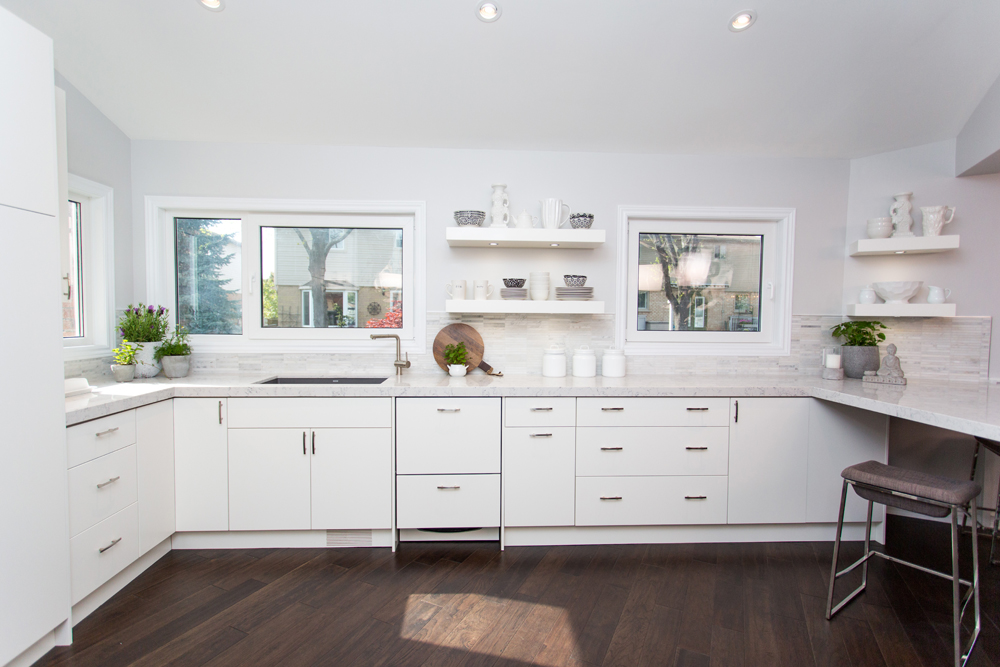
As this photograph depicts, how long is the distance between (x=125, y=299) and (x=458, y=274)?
2.01m

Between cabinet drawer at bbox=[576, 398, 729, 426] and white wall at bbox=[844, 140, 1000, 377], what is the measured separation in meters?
1.59

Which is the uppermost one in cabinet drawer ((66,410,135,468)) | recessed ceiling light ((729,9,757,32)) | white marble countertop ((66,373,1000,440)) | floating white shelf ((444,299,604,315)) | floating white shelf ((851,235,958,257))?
recessed ceiling light ((729,9,757,32))

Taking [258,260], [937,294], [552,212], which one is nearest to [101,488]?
[258,260]

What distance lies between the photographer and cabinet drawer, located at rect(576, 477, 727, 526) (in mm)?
2545

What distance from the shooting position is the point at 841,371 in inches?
111

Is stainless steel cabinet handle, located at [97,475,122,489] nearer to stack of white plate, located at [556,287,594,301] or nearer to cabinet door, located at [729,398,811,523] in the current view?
stack of white plate, located at [556,287,594,301]

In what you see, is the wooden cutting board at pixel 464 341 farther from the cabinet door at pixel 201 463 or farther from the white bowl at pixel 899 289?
the white bowl at pixel 899 289

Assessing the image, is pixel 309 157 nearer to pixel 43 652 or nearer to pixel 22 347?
pixel 22 347

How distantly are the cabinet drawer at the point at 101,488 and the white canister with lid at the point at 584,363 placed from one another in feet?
7.53

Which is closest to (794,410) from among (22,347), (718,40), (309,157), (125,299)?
(718,40)

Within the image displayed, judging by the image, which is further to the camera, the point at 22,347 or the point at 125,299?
the point at 125,299

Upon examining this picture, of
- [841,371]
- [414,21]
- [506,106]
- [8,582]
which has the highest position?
[414,21]

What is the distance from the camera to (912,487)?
5.90 ft

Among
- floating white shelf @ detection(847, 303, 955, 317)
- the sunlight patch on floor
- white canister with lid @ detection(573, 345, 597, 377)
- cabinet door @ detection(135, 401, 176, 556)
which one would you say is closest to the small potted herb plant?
white canister with lid @ detection(573, 345, 597, 377)
